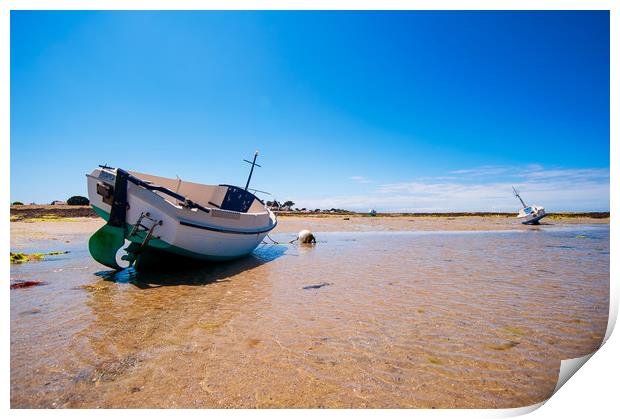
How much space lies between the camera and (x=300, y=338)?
496cm

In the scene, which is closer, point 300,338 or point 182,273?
point 300,338

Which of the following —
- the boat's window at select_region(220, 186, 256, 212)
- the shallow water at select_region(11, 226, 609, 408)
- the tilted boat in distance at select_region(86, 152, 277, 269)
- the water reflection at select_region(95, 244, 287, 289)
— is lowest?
the water reflection at select_region(95, 244, 287, 289)

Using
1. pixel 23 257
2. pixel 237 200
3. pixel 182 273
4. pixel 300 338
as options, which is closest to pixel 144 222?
pixel 182 273

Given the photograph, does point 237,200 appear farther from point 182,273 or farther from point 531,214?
point 531,214

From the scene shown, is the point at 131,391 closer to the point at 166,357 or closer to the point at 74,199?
the point at 166,357

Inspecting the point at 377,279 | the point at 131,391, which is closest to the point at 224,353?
the point at 131,391

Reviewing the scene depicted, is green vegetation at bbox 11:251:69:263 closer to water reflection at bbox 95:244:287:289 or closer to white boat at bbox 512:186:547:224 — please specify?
water reflection at bbox 95:244:287:289

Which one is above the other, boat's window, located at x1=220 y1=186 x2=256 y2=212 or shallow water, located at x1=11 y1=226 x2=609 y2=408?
boat's window, located at x1=220 y1=186 x2=256 y2=212

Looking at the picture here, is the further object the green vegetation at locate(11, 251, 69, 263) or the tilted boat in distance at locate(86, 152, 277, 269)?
the green vegetation at locate(11, 251, 69, 263)

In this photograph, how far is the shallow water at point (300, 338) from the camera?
342 centimetres

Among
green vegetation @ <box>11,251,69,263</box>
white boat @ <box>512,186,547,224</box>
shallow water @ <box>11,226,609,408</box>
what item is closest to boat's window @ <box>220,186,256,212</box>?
shallow water @ <box>11,226,609,408</box>

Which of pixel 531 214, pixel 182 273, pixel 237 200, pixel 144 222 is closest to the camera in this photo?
pixel 144 222

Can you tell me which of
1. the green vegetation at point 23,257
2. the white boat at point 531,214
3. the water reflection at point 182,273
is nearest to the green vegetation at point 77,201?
the green vegetation at point 23,257

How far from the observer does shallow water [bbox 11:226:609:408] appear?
3.42m
